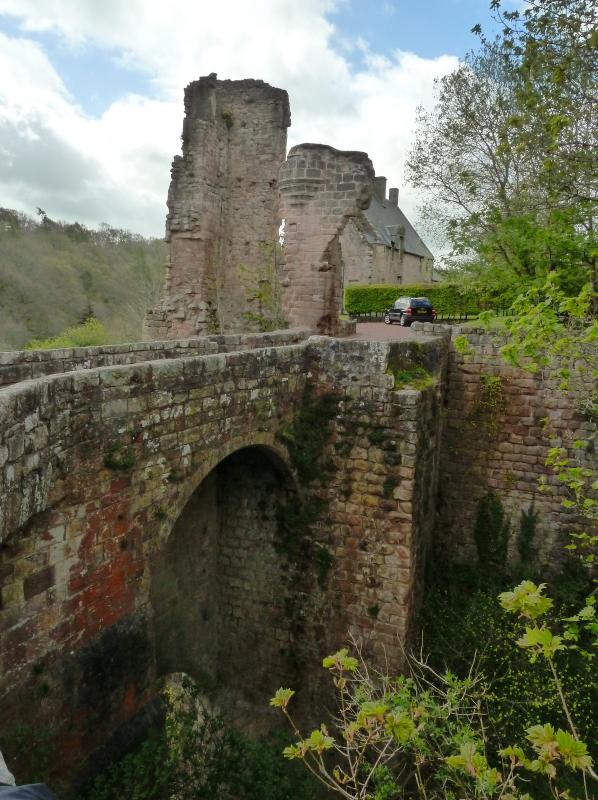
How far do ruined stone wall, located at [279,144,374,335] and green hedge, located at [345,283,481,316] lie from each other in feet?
46.8

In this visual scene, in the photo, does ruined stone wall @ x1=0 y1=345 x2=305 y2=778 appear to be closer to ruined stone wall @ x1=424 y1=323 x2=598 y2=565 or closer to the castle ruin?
ruined stone wall @ x1=424 y1=323 x2=598 y2=565

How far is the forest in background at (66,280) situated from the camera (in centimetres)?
3291

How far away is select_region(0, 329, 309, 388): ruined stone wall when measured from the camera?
625 centimetres

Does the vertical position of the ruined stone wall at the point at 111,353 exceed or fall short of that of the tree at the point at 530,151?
it falls short

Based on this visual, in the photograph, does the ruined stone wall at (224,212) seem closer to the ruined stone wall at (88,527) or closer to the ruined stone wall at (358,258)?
the ruined stone wall at (88,527)

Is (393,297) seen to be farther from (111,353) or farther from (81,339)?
(111,353)

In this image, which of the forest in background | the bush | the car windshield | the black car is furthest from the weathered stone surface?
the forest in background

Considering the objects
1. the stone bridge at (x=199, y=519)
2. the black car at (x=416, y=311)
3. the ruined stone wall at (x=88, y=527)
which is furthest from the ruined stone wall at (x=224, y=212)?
the ruined stone wall at (x=88, y=527)

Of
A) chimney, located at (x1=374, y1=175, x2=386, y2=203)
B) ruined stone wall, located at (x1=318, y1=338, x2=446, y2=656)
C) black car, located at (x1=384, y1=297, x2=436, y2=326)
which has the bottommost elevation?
ruined stone wall, located at (x1=318, y1=338, x2=446, y2=656)

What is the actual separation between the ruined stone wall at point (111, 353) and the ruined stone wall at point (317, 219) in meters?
1.37

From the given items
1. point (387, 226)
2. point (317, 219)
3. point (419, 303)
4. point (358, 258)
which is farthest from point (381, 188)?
point (317, 219)

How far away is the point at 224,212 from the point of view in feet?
49.5

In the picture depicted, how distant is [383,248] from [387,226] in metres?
4.17

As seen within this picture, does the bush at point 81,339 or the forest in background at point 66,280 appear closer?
the bush at point 81,339
